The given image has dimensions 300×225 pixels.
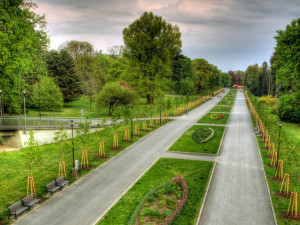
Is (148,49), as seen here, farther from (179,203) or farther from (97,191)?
(179,203)

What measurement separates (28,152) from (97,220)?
6055 millimetres

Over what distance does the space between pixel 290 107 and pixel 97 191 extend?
28924mm

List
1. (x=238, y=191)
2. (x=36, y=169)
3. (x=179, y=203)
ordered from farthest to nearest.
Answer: (x=36, y=169) < (x=238, y=191) < (x=179, y=203)

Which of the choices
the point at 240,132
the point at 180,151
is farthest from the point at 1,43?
the point at 240,132

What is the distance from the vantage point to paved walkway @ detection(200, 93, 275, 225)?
13.1m

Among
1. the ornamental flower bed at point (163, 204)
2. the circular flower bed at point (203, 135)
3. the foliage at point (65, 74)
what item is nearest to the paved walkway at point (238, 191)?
the ornamental flower bed at point (163, 204)

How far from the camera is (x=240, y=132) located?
33.2 meters

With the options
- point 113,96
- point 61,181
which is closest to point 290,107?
point 113,96

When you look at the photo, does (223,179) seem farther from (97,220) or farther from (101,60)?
(101,60)

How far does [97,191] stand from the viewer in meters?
15.9

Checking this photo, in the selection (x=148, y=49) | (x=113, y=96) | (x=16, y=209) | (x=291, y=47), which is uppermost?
(x=148, y=49)

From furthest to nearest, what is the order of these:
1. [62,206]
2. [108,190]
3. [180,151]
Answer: [180,151] < [108,190] < [62,206]

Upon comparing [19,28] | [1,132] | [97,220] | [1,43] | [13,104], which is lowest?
[97,220]

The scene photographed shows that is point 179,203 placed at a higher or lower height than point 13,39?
lower
